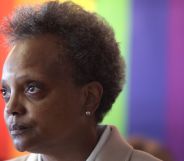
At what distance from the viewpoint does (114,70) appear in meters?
1.41

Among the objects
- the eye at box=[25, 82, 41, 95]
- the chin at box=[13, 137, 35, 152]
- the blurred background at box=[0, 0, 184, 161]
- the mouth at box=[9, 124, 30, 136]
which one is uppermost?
the eye at box=[25, 82, 41, 95]

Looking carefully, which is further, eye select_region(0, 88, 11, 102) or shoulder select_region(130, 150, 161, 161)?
shoulder select_region(130, 150, 161, 161)

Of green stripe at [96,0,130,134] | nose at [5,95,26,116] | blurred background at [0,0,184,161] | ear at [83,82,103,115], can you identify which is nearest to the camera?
nose at [5,95,26,116]

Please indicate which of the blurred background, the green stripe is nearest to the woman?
the green stripe

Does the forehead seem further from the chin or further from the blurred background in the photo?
the blurred background

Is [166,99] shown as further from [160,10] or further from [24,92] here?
[24,92]

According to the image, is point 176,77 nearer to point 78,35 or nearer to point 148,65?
point 148,65

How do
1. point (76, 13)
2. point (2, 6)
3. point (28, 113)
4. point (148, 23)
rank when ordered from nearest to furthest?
point (28, 113) → point (76, 13) → point (2, 6) → point (148, 23)

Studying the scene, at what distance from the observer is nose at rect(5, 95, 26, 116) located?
1225 millimetres

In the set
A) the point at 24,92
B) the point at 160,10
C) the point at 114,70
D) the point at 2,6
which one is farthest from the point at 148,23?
the point at 24,92

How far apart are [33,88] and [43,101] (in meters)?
0.04

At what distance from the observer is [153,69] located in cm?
292

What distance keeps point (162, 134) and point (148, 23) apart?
65 cm

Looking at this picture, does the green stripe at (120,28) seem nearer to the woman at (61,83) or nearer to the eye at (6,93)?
the woman at (61,83)
